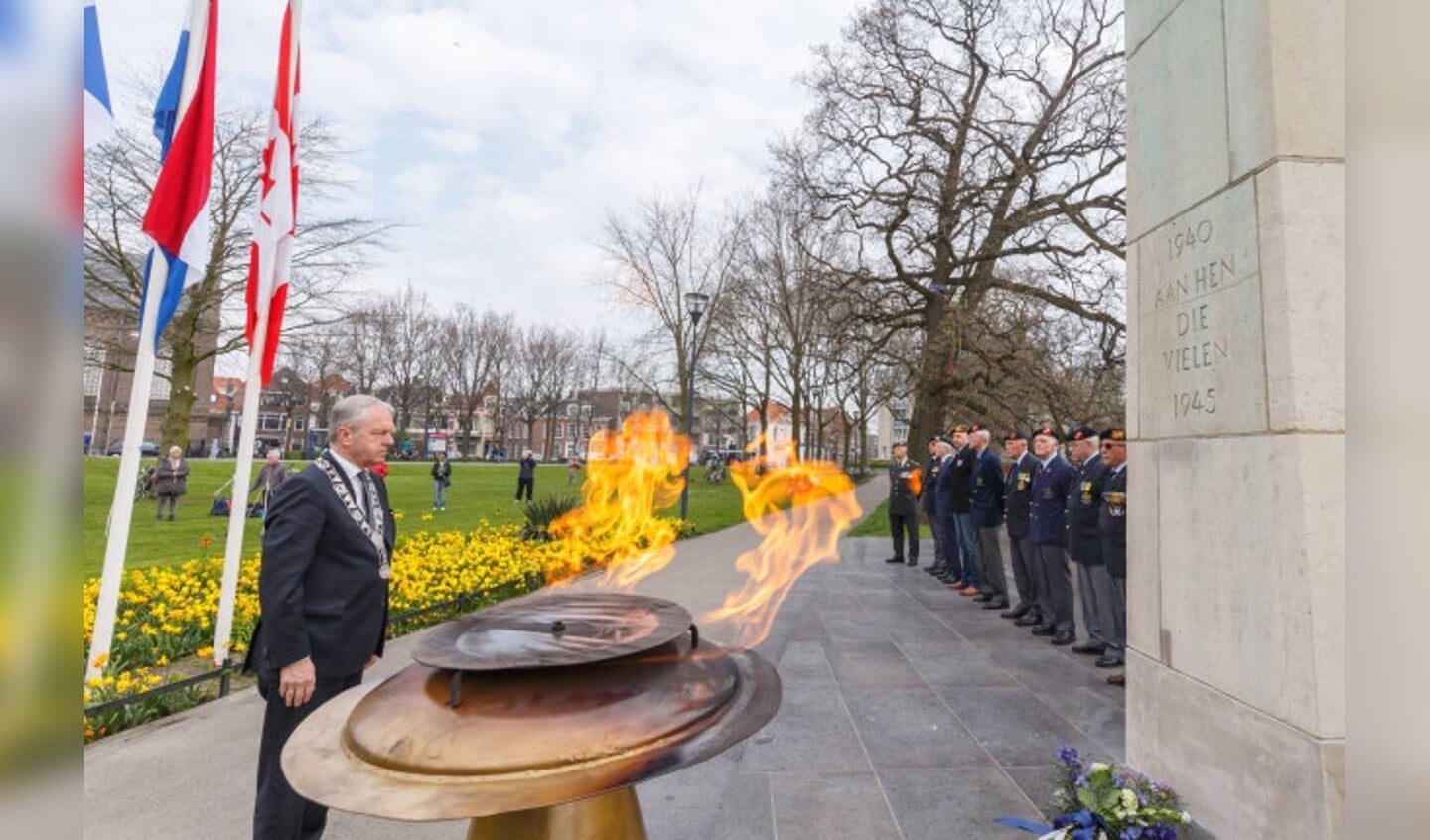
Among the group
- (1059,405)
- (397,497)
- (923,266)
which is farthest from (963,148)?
(397,497)

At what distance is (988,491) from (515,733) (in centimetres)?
802

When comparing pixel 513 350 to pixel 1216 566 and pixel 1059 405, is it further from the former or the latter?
pixel 1216 566

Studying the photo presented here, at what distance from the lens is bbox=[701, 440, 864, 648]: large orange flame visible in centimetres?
756

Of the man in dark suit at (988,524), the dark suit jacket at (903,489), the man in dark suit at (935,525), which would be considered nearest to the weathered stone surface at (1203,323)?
the man in dark suit at (988,524)

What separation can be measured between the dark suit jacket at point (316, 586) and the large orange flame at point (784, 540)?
1.69 metres

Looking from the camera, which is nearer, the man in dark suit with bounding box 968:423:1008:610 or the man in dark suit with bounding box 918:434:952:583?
the man in dark suit with bounding box 968:423:1008:610

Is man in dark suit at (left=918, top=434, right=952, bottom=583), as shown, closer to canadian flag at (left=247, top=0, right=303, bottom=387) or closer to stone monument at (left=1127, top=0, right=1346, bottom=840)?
stone monument at (left=1127, top=0, right=1346, bottom=840)

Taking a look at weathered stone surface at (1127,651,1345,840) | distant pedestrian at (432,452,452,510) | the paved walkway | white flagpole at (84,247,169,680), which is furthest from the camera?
distant pedestrian at (432,452,452,510)

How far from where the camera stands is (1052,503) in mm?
7152

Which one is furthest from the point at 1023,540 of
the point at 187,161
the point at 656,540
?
the point at 187,161

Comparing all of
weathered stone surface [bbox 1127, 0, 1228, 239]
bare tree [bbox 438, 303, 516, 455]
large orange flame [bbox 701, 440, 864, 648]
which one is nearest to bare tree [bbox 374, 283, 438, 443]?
bare tree [bbox 438, 303, 516, 455]

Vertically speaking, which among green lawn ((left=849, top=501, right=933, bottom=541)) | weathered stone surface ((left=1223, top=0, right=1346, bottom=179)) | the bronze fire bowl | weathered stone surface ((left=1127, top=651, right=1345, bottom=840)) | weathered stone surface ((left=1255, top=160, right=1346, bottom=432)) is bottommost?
green lawn ((left=849, top=501, right=933, bottom=541))

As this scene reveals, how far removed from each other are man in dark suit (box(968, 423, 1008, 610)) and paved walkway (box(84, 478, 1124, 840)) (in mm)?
1883

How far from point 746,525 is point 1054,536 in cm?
1103
